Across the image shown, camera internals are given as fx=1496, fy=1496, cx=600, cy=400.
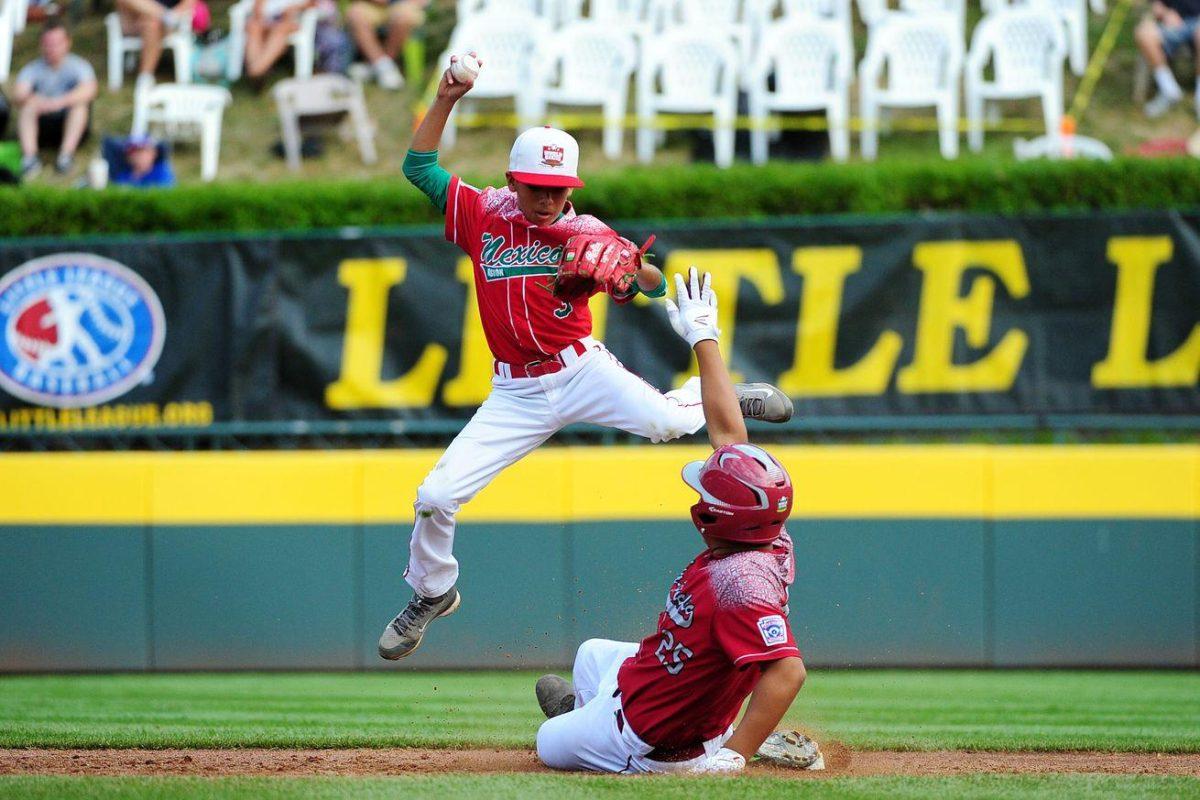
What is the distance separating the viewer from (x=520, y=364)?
6445 mm

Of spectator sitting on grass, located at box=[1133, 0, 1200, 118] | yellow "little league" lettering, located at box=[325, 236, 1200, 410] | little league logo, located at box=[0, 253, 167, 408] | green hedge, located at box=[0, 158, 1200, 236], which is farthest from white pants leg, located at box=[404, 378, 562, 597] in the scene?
spectator sitting on grass, located at box=[1133, 0, 1200, 118]

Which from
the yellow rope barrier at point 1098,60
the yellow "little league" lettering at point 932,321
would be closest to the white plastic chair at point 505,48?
the yellow "little league" lettering at point 932,321

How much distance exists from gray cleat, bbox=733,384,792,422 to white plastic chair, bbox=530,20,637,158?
8.44 meters

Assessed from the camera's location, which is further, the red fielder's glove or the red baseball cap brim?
the red baseball cap brim

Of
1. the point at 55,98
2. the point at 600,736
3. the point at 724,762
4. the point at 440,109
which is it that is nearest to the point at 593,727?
the point at 600,736

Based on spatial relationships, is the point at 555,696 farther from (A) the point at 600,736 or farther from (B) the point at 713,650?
(B) the point at 713,650

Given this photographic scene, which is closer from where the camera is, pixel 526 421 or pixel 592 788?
pixel 592 788

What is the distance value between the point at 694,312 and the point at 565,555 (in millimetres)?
4170

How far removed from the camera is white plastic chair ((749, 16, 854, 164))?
13750 millimetres

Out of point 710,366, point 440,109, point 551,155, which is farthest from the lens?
point 440,109

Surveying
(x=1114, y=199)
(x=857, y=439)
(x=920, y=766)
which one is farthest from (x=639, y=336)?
(x=920, y=766)

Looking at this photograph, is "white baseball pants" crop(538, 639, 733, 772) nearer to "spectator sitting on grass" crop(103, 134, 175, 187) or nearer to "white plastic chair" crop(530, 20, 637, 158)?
"spectator sitting on grass" crop(103, 134, 175, 187)

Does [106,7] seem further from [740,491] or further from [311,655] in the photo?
[740,491]

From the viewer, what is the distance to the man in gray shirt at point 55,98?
1387 cm
